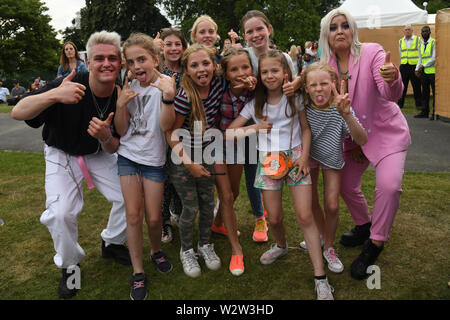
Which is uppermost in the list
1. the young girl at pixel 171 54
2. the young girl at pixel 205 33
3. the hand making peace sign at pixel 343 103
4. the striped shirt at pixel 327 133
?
the young girl at pixel 205 33

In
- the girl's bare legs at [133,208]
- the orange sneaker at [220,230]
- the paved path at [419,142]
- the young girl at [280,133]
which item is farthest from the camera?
the paved path at [419,142]

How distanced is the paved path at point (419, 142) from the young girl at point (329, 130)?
3.33 metres

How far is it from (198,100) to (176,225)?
1795mm

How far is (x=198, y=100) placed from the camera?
2736mm

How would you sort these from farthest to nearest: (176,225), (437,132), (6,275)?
1. (437,132)
2. (176,225)
3. (6,275)

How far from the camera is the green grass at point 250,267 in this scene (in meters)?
2.74

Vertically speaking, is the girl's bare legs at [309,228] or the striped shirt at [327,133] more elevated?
the striped shirt at [327,133]

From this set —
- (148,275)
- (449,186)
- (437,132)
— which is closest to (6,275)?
(148,275)

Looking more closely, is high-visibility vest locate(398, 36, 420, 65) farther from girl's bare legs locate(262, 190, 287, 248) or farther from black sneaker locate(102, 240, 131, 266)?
black sneaker locate(102, 240, 131, 266)

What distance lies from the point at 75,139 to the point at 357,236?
8.85 feet

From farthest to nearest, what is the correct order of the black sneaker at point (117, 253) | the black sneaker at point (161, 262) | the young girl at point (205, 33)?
the young girl at point (205, 33), the black sneaker at point (117, 253), the black sneaker at point (161, 262)

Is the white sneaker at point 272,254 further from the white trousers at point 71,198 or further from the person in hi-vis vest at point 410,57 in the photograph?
the person in hi-vis vest at point 410,57

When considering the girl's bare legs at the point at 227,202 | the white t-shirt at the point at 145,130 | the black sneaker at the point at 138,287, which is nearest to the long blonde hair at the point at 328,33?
the girl's bare legs at the point at 227,202

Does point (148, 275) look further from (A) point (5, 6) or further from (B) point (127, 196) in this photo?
(A) point (5, 6)
